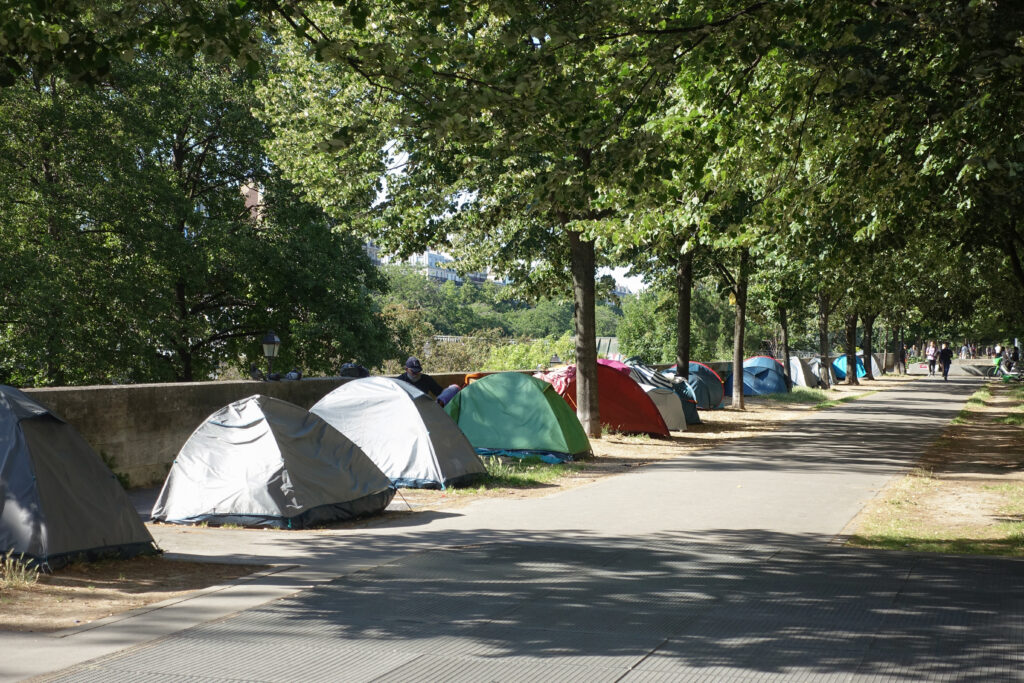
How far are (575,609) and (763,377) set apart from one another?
33.2 meters

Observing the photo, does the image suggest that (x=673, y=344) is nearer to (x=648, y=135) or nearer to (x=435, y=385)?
(x=435, y=385)

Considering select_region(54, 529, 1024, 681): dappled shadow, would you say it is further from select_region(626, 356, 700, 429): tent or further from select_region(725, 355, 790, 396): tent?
select_region(725, 355, 790, 396): tent

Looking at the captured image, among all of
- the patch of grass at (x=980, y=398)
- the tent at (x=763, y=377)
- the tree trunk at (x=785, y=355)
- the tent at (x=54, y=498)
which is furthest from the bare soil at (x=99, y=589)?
the tree trunk at (x=785, y=355)

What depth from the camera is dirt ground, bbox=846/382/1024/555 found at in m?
9.31

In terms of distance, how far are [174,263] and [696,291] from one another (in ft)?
132

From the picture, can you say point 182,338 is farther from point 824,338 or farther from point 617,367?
point 824,338

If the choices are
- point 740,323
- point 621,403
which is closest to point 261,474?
point 621,403

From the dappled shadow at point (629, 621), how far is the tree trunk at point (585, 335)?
10.3 metres

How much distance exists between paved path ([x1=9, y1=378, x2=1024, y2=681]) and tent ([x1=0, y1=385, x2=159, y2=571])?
2.40 feet

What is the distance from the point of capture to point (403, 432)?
12812 mm

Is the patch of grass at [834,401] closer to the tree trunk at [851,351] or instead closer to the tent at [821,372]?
the tent at [821,372]

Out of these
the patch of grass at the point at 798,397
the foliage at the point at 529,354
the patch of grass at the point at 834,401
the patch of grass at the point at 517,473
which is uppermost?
the foliage at the point at 529,354

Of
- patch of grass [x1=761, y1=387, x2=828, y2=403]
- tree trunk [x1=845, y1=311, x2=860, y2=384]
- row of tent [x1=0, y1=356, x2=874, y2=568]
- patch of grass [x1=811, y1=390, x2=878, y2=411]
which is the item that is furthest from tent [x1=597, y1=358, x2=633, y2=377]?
tree trunk [x1=845, y1=311, x2=860, y2=384]

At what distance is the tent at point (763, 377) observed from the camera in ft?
125
